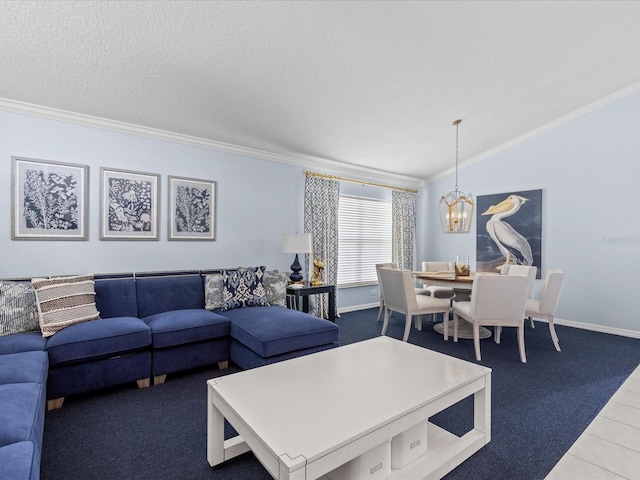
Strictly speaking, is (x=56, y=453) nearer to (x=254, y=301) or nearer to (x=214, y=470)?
(x=214, y=470)

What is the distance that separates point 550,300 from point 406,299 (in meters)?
1.56

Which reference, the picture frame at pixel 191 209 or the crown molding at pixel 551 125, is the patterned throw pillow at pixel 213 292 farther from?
the crown molding at pixel 551 125

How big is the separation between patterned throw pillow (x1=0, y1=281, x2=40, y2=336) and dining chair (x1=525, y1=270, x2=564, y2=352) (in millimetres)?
4800

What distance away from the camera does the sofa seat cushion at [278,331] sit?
2623mm

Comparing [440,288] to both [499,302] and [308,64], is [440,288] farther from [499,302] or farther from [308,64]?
[308,64]

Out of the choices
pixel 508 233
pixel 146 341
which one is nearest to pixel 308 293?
pixel 146 341

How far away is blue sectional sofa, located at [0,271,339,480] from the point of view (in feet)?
7.22

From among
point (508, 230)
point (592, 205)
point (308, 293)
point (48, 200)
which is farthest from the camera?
point (508, 230)

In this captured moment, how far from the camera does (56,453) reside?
1.80 meters

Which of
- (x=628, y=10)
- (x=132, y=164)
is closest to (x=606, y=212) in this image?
(x=628, y=10)

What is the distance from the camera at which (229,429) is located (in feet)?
6.91

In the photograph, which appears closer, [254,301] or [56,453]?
[56,453]

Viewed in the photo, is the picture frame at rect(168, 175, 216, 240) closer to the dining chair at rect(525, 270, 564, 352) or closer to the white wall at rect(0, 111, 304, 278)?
the white wall at rect(0, 111, 304, 278)

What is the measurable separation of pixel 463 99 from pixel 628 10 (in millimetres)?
1425
